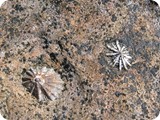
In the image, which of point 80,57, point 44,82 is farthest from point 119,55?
point 44,82

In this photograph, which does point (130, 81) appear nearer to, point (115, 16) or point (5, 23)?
point (115, 16)

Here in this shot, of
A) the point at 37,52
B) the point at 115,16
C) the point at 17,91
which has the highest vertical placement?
the point at 115,16

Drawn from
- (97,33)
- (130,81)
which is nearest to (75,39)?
(97,33)

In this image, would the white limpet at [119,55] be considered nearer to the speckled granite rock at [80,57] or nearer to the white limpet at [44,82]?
the speckled granite rock at [80,57]

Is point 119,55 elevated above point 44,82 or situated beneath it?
elevated above

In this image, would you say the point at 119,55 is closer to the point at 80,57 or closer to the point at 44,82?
the point at 80,57

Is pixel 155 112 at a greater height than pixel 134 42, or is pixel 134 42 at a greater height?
pixel 134 42

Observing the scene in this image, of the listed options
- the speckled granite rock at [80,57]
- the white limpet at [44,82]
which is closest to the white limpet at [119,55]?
the speckled granite rock at [80,57]

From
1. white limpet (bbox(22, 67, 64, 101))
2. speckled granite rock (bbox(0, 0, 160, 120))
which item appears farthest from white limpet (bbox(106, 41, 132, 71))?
white limpet (bbox(22, 67, 64, 101))
